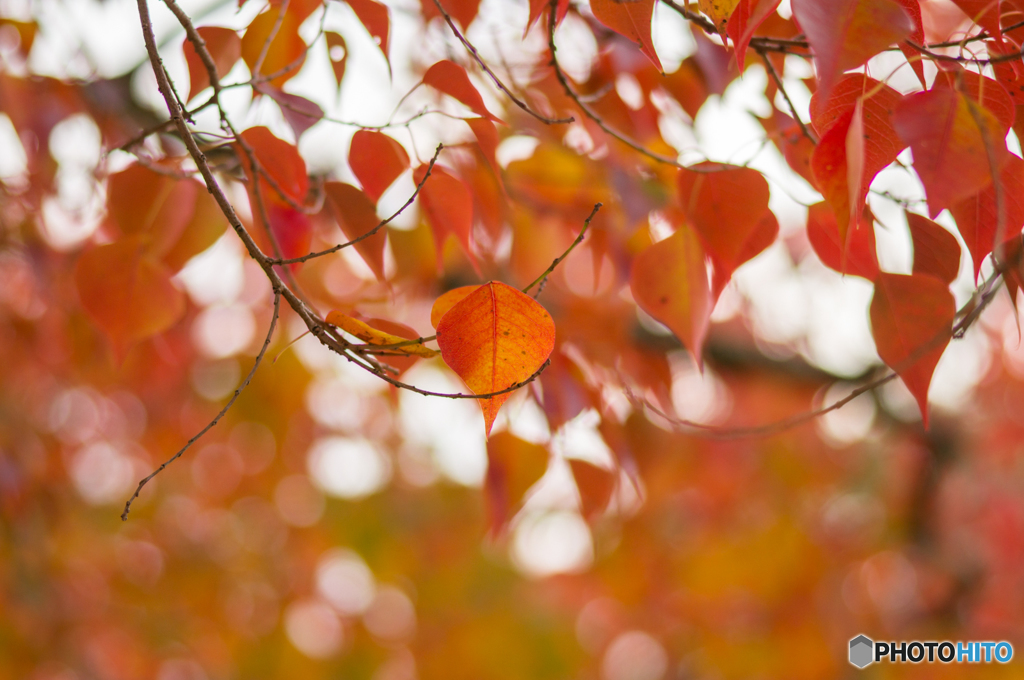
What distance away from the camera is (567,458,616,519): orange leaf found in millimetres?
818

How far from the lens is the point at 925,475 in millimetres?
2361

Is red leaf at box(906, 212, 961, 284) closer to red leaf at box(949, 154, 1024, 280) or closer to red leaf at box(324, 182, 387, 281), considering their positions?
red leaf at box(949, 154, 1024, 280)

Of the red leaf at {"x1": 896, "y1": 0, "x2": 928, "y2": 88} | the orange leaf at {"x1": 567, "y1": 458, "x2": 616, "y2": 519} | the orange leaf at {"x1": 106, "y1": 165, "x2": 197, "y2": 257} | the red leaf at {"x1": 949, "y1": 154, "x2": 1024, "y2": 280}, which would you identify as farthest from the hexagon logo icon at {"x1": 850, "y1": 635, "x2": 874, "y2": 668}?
the orange leaf at {"x1": 106, "y1": 165, "x2": 197, "y2": 257}

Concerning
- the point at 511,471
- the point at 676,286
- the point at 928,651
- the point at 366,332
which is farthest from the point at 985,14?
the point at 928,651

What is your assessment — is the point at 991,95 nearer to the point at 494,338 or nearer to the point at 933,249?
the point at 933,249

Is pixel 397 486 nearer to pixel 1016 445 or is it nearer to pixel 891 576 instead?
pixel 891 576

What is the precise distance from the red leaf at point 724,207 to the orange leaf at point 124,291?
60 cm

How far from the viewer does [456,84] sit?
532 millimetres

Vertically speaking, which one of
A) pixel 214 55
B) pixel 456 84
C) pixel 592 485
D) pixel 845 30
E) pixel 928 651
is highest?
pixel 214 55

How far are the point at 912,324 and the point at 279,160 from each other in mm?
589

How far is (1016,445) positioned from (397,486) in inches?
117

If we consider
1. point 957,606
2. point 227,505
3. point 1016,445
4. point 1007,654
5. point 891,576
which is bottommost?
point 1007,654

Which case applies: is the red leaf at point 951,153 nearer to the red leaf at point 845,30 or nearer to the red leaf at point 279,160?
the red leaf at point 845,30

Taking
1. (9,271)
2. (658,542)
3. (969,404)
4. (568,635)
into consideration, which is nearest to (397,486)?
(568,635)
